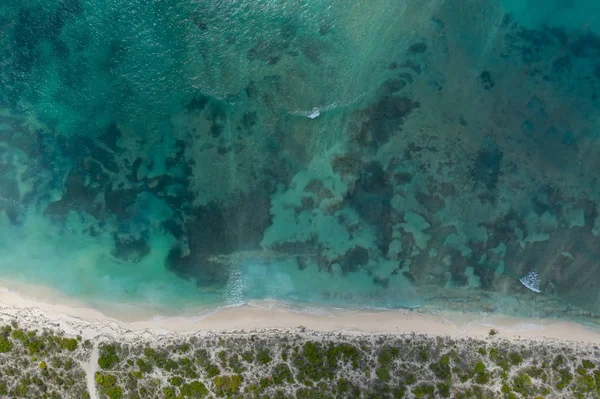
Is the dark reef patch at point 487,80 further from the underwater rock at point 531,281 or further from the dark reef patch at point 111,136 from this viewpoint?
the dark reef patch at point 111,136

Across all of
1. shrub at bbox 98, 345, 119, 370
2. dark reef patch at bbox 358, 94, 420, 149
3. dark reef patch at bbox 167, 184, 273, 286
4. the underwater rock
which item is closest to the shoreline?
shrub at bbox 98, 345, 119, 370

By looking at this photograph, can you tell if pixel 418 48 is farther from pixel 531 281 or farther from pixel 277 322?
pixel 277 322

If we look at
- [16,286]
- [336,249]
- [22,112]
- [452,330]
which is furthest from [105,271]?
[452,330]

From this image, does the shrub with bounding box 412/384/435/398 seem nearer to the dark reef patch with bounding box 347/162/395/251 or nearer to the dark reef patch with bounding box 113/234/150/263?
the dark reef patch with bounding box 347/162/395/251

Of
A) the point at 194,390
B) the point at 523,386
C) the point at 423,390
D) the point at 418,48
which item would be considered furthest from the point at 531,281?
the point at 194,390

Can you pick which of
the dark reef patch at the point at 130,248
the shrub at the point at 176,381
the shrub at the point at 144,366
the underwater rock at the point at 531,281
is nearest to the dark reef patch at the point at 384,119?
the underwater rock at the point at 531,281

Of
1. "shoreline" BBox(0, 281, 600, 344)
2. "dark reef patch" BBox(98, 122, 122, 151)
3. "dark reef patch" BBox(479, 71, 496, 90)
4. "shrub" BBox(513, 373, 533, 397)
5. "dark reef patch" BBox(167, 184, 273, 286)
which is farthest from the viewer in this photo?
"dark reef patch" BBox(98, 122, 122, 151)

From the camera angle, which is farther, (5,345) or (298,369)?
(5,345)
